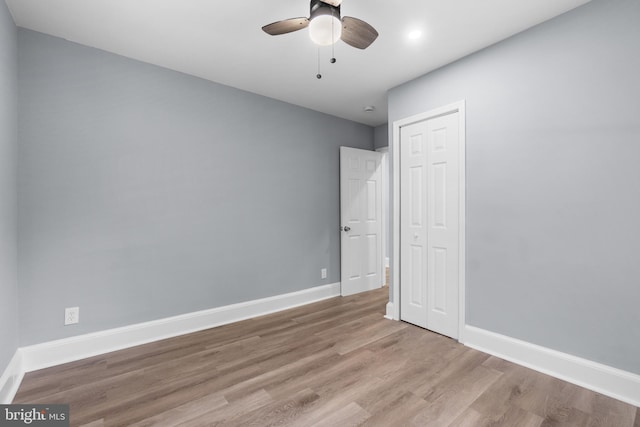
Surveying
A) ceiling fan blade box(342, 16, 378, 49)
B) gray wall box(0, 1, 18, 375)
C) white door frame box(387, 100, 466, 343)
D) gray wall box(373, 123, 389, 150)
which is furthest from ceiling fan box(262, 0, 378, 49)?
gray wall box(373, 123, 389, 150)

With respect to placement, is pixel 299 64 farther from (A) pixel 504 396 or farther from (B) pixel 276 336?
(A) pixel 504 396

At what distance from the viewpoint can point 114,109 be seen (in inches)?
103

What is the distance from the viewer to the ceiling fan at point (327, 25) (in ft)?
5.57

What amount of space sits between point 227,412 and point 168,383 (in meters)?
0.63

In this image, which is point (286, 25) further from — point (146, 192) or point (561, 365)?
point (561, 365)

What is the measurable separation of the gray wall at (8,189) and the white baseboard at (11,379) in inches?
2.1

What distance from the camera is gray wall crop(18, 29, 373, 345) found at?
2.33 meters

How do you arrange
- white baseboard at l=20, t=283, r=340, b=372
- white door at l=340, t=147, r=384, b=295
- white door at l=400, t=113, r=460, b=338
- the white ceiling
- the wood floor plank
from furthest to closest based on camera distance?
1. white door at l=340, t=147, r=384, b=295
2. white door at l=400, t=113, r=460, b=338
3. white baseboard at l=20, t=283, r=340, b=372
4. the white ceiling
5. the wood floor plank

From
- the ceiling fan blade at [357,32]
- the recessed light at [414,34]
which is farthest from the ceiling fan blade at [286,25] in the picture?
the recessed light at [414,34]

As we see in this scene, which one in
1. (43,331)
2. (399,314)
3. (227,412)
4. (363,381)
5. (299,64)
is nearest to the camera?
(227,412)

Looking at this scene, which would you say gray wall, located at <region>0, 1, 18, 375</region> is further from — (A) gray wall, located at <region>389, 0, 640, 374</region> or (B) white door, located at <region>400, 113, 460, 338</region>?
(A) gray wall, located at <region>389, 0, 640, 374</region>

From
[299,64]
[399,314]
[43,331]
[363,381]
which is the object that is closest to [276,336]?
[363,381]

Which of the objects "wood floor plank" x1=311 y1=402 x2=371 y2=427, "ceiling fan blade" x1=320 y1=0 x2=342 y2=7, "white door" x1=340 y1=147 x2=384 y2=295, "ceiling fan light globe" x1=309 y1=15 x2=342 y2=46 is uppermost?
"ceiling fan blade" x1=320 y1=0 x2=342 y2=7

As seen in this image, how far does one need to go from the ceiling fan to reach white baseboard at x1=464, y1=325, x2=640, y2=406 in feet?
8.62
